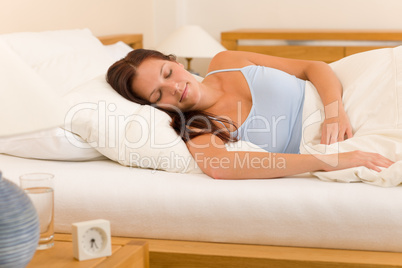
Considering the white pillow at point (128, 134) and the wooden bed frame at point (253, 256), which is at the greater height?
the white pillow at point (128, 134)

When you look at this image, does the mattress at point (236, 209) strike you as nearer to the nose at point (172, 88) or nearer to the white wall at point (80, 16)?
the nose at point (172, 88)

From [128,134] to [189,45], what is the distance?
1807 millimetres

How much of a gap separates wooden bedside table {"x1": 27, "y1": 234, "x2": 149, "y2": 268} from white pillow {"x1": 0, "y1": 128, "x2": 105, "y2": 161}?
0.42m

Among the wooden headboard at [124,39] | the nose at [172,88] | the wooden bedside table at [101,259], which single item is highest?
the wooden headboard at [124,39]

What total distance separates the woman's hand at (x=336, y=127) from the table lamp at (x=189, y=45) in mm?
1553

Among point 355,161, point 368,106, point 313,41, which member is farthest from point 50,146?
point 313,41

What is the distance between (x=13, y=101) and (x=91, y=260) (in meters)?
0.46

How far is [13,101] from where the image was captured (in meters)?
0.91

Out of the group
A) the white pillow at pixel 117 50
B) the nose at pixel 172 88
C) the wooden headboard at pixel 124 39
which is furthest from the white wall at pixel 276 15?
the nose at pixel 172 88

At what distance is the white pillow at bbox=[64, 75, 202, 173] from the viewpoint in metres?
1.67

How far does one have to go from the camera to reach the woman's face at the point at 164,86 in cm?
187

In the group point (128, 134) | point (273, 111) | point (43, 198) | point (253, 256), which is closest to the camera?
point (43, 198)

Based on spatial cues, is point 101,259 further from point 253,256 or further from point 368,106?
point 368,106

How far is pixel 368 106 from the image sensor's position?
1.94 m
